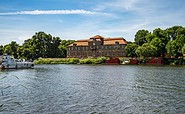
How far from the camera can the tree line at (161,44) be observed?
94.1 m

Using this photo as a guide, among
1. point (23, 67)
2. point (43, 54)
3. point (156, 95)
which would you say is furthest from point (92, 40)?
point (156, 95)

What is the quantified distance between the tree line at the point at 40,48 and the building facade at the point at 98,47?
9146mm

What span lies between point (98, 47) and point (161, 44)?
43463 mm

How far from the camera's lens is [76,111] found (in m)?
16.7

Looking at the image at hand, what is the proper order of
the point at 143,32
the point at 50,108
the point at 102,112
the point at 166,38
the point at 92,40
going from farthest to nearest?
the point at 92,40 < the point at 143,32 < the point at 166,38 < the point at 50,108 < the point at 102,112

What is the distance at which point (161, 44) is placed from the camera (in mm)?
102312

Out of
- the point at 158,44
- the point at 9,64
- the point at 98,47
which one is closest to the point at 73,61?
the point at 98,47

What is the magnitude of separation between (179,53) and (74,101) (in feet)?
270

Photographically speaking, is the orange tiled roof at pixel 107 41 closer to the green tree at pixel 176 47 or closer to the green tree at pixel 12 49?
the green tree at pixel 176 47

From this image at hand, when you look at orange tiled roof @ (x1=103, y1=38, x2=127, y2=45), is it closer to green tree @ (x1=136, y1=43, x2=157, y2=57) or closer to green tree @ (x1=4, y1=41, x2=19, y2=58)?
green tree @ (x1=136, y1=43, x2=157, y2=57)

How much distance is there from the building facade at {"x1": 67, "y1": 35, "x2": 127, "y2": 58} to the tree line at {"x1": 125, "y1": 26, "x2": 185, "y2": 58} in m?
15.0

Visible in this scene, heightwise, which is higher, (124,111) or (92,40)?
(92,40)

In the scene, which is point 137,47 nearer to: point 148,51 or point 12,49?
point 148,51

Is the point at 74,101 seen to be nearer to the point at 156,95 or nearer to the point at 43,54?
the point at 156,95
